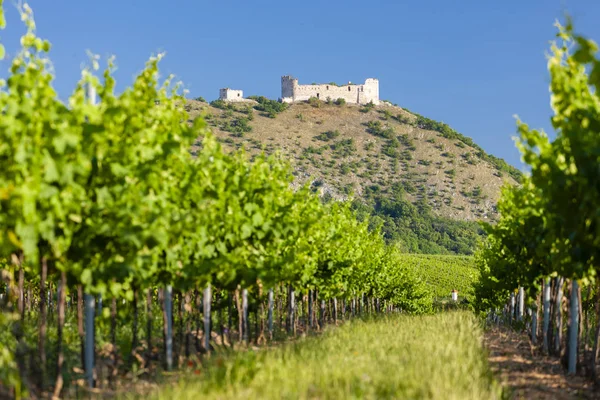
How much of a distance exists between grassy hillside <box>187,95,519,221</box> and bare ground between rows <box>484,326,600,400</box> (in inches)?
4159

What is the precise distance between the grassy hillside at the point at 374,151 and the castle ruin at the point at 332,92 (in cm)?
712

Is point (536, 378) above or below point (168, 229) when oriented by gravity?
below

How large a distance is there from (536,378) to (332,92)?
16939 cm

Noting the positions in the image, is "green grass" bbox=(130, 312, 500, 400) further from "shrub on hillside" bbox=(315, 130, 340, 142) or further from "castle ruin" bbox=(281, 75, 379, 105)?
"castle ruin" bbox=(281, 75, 379, 105)

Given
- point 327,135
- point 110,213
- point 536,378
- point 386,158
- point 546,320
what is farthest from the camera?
point 327,135

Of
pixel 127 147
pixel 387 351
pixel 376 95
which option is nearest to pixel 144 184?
pixel 127 147

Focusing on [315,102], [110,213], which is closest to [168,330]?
[110,213]

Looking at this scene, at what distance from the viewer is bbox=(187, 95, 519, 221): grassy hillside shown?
129 metres

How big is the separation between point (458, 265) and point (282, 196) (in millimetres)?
69678

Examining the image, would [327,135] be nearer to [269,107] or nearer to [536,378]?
[269,107]

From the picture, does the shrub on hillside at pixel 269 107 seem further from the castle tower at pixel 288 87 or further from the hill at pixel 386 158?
the castle tower at pixel 288 87

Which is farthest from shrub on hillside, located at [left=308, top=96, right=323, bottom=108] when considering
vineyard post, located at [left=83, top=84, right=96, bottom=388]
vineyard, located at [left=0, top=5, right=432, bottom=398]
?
vineyard post, located at [left=83, top=84, right=96, bottom=388]

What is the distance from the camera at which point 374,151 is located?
14612cm

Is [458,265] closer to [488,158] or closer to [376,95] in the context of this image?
[488,158]
